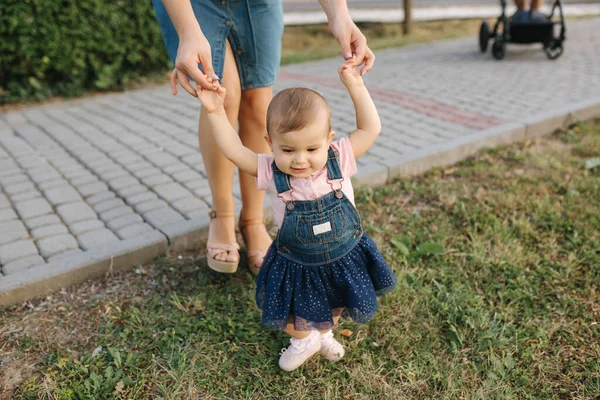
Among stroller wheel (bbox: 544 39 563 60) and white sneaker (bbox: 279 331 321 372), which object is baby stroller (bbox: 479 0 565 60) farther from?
white sneaker (bbox: 279 331 321 372)

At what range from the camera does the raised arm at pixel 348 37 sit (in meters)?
1.84

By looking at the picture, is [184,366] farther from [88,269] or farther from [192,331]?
[88,269]

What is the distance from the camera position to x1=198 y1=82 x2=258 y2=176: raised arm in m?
1.76

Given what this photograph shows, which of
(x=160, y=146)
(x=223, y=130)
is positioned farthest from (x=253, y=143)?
(x=160, y=146)

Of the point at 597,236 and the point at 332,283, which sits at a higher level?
the point at 332,283

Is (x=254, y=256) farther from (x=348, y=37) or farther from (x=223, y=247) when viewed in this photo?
(x=348, y=37)

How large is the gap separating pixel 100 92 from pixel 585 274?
5.14 meters

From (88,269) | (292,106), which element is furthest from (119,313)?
(292,106)

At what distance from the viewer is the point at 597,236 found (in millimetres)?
2832

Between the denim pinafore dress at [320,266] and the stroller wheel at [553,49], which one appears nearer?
the denim pinafore dress at [320,266]

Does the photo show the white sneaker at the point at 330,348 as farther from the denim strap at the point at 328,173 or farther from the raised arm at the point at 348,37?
the raised arm at the point at 348,37

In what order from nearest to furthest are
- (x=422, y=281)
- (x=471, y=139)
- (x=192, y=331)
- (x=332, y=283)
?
(x=332, y=283), (x=192, y=331), (x=422, y=281), (x=471, y=139)

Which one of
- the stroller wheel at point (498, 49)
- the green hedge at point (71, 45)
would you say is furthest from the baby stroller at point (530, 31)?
the green hedge at point (71, 45)

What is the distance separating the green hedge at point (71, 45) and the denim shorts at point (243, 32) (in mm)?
3626
